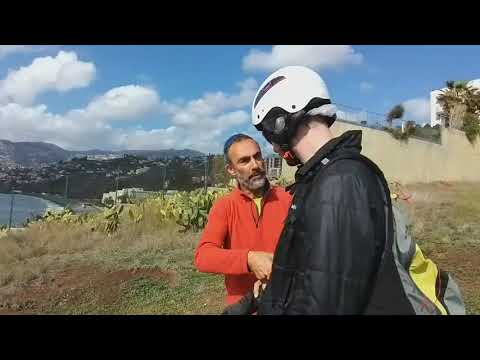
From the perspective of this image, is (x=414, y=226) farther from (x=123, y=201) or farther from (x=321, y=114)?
(x=321, y=114)

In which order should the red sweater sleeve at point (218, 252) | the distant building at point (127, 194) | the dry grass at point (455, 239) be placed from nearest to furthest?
the red sweater sleeve at point (218, 252) → the dry grass at point (455, 239) → the distant building at point (127, 194)

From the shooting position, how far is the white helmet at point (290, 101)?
4.93 feet

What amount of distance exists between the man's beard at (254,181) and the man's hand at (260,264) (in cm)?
63

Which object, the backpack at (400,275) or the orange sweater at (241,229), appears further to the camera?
the orange sweater at (241,229)

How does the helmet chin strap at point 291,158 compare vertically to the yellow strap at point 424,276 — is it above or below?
above

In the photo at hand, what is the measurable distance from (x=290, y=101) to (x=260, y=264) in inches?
26.9

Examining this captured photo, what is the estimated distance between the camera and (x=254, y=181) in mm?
2525

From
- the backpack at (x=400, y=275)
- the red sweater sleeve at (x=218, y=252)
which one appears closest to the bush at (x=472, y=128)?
the red sweater sleeve at (x=218, y=252)

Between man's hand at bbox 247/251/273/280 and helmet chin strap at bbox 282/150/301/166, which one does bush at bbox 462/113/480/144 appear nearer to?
man's hand at bbox 247/251/273/280

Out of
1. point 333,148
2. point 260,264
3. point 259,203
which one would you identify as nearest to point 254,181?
point 259,203

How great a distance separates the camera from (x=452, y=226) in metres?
12.1

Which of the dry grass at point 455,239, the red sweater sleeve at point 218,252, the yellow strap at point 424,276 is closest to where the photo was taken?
the yellow strap at point 424,276

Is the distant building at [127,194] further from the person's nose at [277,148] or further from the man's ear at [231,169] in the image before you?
the person's nose at [277,148]
